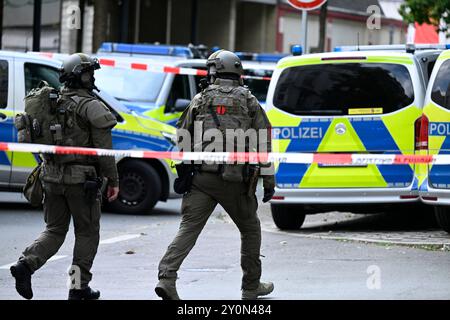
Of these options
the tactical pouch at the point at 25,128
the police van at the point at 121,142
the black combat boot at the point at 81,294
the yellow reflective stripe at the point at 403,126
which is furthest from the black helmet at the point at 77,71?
the police van at the point at 121,142

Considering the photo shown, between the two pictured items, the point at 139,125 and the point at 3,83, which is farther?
the point at 139,125

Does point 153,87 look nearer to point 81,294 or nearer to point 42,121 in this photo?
point 42,121

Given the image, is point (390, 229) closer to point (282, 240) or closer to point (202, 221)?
point (282, 240)

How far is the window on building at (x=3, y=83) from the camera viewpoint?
14.2 metres

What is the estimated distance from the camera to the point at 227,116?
26.7ft

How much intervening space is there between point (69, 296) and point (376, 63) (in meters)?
5.15

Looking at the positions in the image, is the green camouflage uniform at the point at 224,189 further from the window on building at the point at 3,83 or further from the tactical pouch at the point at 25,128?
the window on building at the point at 3,83

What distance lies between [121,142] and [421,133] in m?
4.32

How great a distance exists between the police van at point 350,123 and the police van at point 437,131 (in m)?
0.37

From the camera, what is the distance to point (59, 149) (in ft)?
27.3

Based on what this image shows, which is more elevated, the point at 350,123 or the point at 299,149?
the point at 350,123

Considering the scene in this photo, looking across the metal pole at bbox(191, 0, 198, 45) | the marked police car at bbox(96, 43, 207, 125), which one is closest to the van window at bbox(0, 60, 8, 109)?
the marked police car at bbox(96, 43, 207, 125)

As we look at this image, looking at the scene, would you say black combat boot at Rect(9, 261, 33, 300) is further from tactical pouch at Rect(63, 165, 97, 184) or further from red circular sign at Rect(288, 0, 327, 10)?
red circular sign at Rect(288, 0, 327, 10)

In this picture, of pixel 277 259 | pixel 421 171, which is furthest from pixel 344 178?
pixel 277 259
